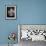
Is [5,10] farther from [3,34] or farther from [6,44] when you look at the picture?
[6,44]

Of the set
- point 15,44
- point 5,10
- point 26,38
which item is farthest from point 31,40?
point 5,10

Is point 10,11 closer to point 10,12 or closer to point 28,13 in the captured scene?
point 10,12

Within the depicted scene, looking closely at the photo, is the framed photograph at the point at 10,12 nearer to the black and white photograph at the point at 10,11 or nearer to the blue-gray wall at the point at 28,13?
the black and white photograph at the point at 10,11

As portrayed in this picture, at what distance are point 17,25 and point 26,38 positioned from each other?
54cm

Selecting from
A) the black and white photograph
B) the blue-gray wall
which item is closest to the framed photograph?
the black and white photograph

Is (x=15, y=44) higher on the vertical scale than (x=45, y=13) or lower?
lower

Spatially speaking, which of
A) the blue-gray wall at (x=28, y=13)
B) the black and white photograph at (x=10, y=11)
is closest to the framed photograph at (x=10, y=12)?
the black and white photograph at (x=10, y=11)

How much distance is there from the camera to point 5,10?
4.49m

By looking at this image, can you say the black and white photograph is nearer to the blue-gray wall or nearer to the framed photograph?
the framed photograph

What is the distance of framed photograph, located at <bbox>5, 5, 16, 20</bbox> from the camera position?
4.48m

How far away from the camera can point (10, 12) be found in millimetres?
4496

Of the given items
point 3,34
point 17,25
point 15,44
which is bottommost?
point 15,44

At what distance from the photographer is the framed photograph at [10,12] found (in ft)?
14.7

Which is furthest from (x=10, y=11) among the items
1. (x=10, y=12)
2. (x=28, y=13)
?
(x=28, y=13)
